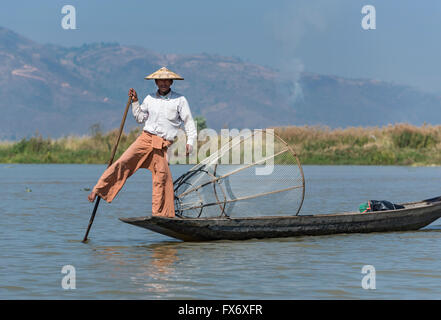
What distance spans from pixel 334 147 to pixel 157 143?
79.2ft

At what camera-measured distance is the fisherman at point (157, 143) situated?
9.48 m

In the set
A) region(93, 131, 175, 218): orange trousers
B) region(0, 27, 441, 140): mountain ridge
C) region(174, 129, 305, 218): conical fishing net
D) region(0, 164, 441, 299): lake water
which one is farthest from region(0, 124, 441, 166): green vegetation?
region(0, 27, 441, 140): mountain ridge

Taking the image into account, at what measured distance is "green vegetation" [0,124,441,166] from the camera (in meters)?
32.8

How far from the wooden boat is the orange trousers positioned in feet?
0.98

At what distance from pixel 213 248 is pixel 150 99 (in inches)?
70.6

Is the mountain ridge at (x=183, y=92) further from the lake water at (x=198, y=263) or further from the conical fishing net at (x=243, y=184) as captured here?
the conical fishing net at (x=243, y=184)

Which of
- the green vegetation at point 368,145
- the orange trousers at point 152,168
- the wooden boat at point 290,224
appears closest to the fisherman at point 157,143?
the orange trousers at point 152,168

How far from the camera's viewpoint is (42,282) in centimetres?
777

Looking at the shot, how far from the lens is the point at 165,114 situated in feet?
31.1

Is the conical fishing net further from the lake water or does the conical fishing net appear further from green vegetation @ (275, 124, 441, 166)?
green vegetation @ (275, 124, 441, 166)

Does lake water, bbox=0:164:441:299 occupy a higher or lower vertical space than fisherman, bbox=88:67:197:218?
lower

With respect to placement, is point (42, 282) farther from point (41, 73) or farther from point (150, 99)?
point (41, 73)
